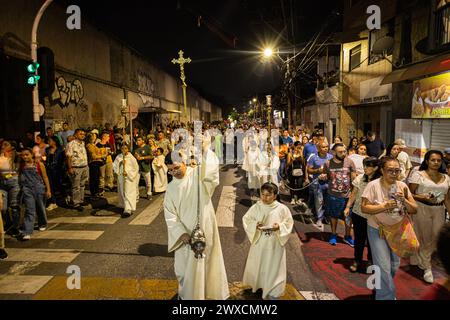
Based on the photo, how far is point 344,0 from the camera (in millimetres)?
18578

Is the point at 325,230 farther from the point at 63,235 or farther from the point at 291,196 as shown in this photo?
the point at 63,235

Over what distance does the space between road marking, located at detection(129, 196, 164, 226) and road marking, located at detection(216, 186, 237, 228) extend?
5.28ft

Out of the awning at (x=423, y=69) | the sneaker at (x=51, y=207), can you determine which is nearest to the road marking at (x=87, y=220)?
the sneaker at (x=51, y=207)

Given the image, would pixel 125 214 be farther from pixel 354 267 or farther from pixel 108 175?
pixel 354 267

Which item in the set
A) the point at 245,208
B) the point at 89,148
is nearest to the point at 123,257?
the point at 245,208

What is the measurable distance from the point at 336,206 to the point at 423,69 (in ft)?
19.9

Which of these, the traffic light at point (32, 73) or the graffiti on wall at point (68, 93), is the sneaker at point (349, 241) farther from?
the graffiti on wall at point (68, 93)

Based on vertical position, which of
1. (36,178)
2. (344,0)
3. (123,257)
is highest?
(344,0)

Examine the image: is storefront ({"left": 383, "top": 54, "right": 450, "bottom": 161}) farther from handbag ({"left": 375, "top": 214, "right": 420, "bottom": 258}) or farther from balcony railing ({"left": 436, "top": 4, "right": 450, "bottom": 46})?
handbag ({"left": 375, "top": 214, "right": 420, "bottom": 258})

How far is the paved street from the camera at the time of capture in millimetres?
4406

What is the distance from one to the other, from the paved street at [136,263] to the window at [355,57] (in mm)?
13336

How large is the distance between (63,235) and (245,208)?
4.40m

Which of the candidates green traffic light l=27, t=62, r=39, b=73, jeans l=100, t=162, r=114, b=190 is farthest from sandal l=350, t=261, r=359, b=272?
green traffic light l=27, t=62, r=39, b=73

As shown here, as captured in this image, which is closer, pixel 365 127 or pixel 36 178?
pixel 36 178
